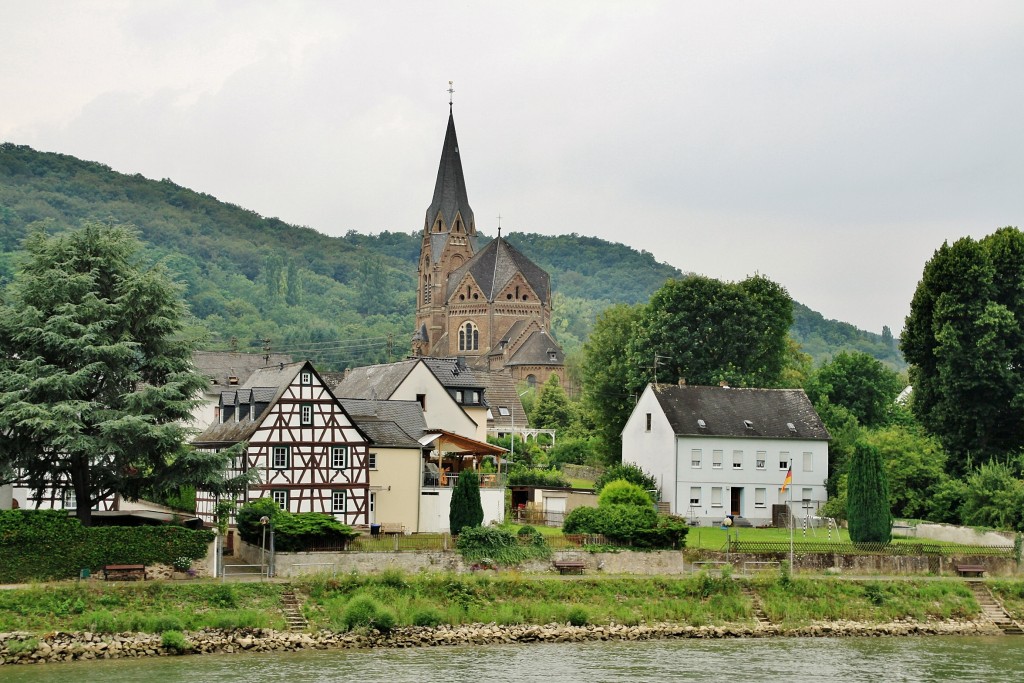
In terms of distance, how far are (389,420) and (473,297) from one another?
9016 centimetres

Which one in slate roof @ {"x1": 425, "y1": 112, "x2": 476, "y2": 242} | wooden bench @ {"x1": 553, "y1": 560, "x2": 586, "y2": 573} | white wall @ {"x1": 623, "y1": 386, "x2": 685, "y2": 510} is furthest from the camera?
slate roof @ {"x1": 425, "y1": 112, "x2": 476, "y2": 242}

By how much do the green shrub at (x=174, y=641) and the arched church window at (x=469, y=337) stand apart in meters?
108

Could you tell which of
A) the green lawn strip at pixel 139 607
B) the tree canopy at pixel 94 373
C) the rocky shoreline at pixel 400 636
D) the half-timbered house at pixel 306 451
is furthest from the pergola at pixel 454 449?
the green lawn strip at pixel 139 607

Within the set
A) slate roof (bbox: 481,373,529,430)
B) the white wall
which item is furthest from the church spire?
the white wall

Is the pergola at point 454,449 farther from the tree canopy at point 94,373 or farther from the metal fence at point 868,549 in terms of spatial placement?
the tree canopy at point 94,373

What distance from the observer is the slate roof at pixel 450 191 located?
15562 cm

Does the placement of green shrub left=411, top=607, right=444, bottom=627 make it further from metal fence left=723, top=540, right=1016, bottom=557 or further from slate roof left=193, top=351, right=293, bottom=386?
slate roof left=193, top=351, right=293, bottom=386

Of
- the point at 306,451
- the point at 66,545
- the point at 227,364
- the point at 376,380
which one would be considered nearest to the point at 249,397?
the point at 306,451

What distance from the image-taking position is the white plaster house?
67000mm

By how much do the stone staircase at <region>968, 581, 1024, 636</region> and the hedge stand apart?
86.5 ft

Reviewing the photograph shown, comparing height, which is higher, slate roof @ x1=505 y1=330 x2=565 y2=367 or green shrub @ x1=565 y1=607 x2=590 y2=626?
slate roof @ x1=505 y1=330 x2=565 y2=367

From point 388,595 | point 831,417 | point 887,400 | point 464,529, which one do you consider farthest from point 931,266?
point 388,595

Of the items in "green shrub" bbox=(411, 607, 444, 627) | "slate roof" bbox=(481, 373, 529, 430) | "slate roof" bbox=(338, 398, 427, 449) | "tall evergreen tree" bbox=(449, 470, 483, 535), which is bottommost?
"green shrub" bbox=(411, 607, 444, 627)

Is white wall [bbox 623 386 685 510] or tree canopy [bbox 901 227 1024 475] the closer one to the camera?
tree canopy [bbox 901 227 1024 475]
